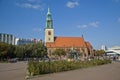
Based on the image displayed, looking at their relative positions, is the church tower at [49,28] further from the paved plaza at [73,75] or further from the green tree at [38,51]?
the paved plaza at [73,75]

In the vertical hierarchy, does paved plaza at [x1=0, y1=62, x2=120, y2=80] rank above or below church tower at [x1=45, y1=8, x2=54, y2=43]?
below

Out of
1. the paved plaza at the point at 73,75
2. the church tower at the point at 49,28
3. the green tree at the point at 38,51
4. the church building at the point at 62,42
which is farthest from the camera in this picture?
the church building at the point at 62,42

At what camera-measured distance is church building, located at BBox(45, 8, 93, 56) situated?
118 m

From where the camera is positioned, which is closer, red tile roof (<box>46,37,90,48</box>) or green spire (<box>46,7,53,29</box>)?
green spire (<box>46,7,53,29</box>)

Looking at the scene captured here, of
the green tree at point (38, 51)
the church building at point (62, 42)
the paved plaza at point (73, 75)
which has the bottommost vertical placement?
the paved plaza at point (73, 75)

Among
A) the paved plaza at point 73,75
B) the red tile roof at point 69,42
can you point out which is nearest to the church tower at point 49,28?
the red tile roof at point 69,42

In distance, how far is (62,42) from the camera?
429 feet

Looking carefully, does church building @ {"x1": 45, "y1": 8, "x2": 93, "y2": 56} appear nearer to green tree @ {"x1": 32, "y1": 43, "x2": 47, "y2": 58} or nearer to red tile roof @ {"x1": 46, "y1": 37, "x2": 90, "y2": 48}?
red tile roof @ {"x1": 46, "y1": 37, "x2": 90, "y2": 48}

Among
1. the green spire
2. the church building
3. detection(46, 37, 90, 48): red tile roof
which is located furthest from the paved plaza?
→ detection(46, 37, 90, 48): red tile roof

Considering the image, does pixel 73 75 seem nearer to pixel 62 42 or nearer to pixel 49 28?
pixel 49 28

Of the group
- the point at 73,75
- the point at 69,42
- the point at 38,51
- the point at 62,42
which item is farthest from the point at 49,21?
the point at 73,75

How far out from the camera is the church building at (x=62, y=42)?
118m

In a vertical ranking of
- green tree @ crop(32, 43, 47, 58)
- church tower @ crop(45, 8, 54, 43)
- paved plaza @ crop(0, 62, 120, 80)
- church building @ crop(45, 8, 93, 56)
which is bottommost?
paved plaza @ crop(0, 62, 120, 80)

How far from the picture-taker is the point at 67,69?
2705 cm
